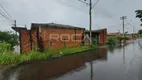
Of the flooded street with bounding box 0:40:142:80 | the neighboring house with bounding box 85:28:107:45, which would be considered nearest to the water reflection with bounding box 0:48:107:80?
the flooded street with bounding box 0:40:142:80

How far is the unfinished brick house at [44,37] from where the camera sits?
730 inches

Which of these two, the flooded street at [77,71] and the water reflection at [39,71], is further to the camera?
A: the water reflection at [39,71]

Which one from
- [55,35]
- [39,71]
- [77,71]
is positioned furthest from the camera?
[55,35]

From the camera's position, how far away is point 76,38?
29328 mm

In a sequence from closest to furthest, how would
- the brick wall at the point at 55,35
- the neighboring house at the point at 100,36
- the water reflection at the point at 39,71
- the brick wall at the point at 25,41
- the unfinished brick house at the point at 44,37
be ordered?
the water reflection at the point at 39,71, the brick wall at the point at 25,41, the unfinished brick house at the point at 44,37, the brick wall at the point at 55,35, the neighboring house at the point at 100,36

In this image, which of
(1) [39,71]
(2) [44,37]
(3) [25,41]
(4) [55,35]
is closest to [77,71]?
(1) [39,71]

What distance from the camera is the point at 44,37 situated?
20.7 meters

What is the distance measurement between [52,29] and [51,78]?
47.6 ft

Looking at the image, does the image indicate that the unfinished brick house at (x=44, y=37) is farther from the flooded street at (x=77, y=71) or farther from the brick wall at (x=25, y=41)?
the flooded street at (x=77, y=71)

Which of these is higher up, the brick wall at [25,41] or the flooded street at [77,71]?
the brick wall at [25,41]

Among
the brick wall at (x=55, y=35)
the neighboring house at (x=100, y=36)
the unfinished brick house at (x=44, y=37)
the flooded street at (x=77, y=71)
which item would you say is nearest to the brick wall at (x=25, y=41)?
the unfinished brick house at (x=44, y=37)

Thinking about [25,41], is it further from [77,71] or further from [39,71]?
[77,71]

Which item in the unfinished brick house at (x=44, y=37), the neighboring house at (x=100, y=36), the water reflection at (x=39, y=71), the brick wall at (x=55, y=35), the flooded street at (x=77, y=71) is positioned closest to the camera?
the flooded street at (x=77, y=71)

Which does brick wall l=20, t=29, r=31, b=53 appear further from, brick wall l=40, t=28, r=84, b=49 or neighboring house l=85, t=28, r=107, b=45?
neighboring house l=85, t=28, r=107, b=45
